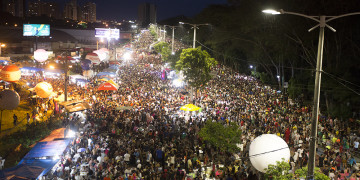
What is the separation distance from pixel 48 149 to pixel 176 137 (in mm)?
6143

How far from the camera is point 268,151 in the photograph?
36.3ft

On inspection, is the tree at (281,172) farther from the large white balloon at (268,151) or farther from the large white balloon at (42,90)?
the large white balloon at (42,90)

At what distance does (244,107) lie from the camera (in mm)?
23188

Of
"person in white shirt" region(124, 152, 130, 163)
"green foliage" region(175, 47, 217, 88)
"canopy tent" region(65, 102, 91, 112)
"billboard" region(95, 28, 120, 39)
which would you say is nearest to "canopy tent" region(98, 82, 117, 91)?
"canopy tent" region(65, 102, 91, 112)

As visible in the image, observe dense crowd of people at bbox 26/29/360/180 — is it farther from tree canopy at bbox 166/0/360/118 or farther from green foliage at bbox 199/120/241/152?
tree canopy at bbox 166/0/360/118

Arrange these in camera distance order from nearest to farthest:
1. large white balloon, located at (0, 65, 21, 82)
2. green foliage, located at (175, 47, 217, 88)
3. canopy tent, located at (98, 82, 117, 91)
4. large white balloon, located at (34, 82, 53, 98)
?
large white balloon, located at (34, 82, 53, 98) < large white balloon, located at (0, 65, 21, 82) < canopy tent, located at (98, 82, 117, 91) < green foliage, located at (175, 47, 217, 88)

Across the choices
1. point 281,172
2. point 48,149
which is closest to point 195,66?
point 48,149

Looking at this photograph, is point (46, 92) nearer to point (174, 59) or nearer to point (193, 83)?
point (193, 83)

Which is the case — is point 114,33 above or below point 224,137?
above

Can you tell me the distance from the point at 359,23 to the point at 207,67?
1292cm

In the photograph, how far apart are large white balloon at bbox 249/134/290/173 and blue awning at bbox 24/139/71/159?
765cm

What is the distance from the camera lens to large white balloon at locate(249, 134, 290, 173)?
10.9 meters

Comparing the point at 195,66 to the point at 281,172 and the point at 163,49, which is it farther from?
the point at 163,49

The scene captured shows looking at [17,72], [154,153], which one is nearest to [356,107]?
[154,153]
